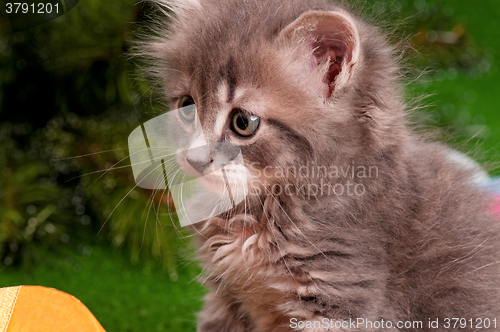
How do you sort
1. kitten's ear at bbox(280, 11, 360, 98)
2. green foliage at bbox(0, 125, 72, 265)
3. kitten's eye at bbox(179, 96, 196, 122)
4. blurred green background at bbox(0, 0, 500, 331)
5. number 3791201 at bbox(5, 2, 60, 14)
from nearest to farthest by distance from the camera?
kitten's ear at bbox(280, 11, 360, 98) → kitten's eye at bbox(179, 96, 196, 122) → number 3791201 at bbox(5, 2, 60, 14) → blurred green background at bbox(0, 0, 500, 331) → green foliage at bbox(0, 125, 72, 265)

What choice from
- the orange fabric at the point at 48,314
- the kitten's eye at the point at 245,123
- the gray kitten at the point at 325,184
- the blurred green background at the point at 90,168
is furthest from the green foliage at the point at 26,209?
the kitten's eye at the point at 245,123

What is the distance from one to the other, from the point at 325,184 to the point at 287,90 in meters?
0.15

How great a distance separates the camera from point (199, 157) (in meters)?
0.66

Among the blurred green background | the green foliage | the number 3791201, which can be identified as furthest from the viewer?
the green foliage

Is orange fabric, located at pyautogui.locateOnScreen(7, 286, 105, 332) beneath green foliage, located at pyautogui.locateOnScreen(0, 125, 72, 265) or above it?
above

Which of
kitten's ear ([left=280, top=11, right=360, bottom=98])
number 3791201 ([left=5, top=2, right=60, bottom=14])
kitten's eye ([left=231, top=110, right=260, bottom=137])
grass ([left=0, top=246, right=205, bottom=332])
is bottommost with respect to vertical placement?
grass ([left=0, top=246, right=205, bottom=332])

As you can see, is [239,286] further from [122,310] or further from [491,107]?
[491,107]

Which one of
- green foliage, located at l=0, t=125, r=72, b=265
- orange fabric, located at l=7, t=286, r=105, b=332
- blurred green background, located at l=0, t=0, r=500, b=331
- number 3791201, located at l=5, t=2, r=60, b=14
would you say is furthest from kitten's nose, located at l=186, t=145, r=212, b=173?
green foliage, located at l=0, t=125, r=72, b=265

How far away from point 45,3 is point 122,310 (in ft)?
2.49

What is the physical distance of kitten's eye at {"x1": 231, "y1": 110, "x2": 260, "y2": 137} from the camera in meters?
0.65

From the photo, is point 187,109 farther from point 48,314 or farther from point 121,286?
point 121,286

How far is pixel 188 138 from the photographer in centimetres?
72

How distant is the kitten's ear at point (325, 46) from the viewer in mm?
608

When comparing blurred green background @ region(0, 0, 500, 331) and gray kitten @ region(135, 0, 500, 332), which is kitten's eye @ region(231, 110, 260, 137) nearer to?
gray kitten @ region(135, 0, 500, 332)
